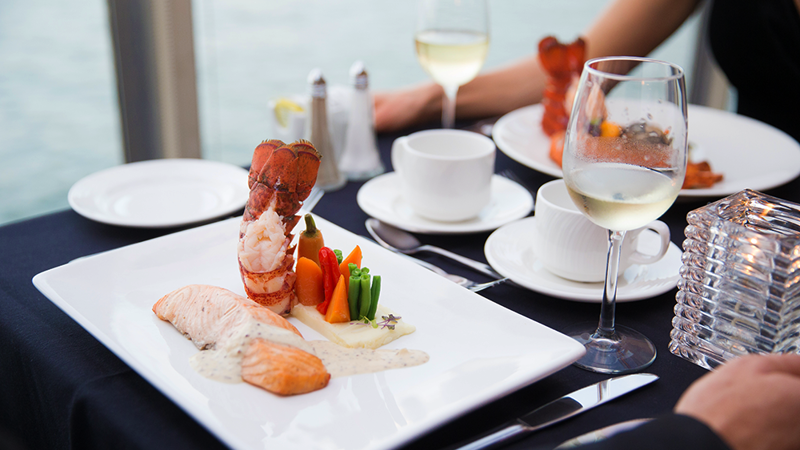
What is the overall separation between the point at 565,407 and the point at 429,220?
598mm

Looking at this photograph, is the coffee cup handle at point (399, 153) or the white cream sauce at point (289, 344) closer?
the white cream sauce at point (289, 344)

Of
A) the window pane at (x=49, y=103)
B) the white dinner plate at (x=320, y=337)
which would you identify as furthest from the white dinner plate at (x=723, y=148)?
the window pane at (x=49, y=103)

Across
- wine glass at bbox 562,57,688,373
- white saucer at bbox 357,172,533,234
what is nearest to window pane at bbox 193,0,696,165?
white saucer at bbox 357,172,533,234

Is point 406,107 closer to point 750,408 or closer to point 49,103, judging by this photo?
point 750,408

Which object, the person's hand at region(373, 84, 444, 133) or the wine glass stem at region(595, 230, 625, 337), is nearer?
the wine glass stem at region(595, 230, 625, 337)

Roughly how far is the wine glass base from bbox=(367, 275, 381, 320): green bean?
275 millimetres

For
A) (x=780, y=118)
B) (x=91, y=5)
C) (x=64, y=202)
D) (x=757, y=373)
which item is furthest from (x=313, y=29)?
(x=757, y=373)

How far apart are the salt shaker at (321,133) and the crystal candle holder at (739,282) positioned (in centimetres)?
82

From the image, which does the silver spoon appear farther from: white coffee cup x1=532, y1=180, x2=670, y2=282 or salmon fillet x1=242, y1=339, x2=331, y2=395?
salmon fillet x1=242, y1=339, x2=331, y2=395

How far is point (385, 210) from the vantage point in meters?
1.29

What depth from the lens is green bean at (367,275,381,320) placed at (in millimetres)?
858

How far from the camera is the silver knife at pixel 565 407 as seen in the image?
0.67 meters

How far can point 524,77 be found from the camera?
6.62 feet

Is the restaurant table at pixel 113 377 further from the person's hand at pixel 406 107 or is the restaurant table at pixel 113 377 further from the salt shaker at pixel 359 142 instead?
the person's hand at pixel 406 107
